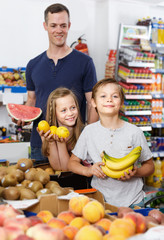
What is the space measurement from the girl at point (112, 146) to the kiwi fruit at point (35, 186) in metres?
0.38

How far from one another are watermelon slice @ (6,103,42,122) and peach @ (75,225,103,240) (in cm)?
163

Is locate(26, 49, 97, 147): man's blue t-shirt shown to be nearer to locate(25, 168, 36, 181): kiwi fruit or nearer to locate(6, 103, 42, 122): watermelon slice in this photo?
locate(6, 103, 42, 122): watermelon slice

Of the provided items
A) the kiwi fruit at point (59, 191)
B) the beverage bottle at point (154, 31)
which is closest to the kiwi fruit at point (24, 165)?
the kiwi fruit at point (59, 191)

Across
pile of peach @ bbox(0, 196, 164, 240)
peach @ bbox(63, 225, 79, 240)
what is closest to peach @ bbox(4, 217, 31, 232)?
pile of peach @ bbox(0, 196, 164, 240)

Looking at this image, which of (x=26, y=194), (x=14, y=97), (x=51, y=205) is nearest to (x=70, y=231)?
(x=51, y=205)

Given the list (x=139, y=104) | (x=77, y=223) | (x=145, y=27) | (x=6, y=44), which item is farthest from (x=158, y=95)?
(x=77, y=223)

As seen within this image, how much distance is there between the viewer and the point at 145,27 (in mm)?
5598

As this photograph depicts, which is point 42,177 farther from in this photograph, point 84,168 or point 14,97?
point 14,97

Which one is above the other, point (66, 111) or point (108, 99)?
point (108, 99)

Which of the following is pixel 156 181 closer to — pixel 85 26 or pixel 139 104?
pixel 139 104

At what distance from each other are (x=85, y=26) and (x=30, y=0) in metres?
1.19

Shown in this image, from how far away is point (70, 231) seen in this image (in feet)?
3.59

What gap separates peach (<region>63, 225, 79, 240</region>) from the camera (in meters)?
1.09

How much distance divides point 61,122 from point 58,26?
808 millimetres
